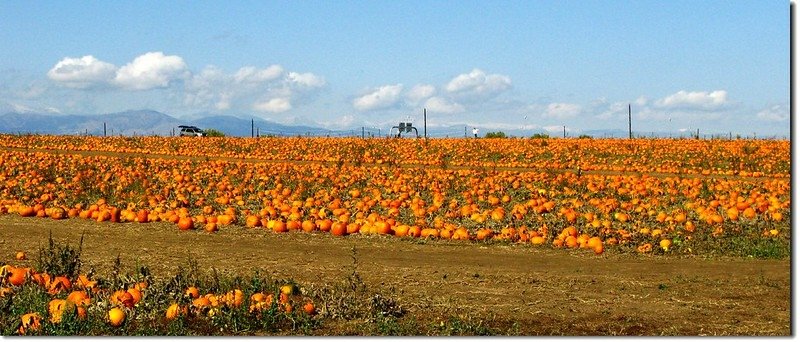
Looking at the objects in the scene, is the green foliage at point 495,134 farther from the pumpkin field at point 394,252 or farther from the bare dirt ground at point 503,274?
the bare dirt ground at point 503,274

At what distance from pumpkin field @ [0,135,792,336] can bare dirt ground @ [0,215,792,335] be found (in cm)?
4

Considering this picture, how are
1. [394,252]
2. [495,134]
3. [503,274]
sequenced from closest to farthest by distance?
[503,274], [394,252], [495,134]

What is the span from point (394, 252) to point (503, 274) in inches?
87.6

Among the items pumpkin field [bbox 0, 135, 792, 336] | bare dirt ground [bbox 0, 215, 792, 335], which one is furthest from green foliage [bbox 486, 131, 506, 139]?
bare dirt ground [bbox 0, 215, 792, 335]

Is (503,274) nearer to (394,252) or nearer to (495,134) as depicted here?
(394,252)

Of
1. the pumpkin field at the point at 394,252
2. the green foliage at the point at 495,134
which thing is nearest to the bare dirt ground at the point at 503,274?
the pumpkin field at the point at 394,252

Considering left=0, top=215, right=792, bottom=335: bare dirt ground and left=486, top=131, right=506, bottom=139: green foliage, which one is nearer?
left=0, top=215, right=792, bottom=335: bare dirt ground

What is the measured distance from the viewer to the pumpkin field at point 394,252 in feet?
27.6

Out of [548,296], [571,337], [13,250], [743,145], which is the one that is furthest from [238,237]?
[743,145]

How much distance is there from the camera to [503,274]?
35.4ft

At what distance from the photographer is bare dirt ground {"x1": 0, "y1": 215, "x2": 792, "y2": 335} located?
8.55m

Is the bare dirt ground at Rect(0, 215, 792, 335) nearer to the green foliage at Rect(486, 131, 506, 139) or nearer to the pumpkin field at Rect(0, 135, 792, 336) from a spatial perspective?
the pumpkin field at Rect(0, 135, 792, 336)

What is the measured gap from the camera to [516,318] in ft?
28.0

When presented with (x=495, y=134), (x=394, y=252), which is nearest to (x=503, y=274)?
(x=394, y=252)
